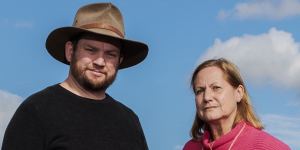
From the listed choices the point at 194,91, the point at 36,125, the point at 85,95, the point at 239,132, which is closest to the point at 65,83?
the point at 85,95

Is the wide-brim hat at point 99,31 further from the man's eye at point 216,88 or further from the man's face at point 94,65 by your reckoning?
the man's eye at point 216,88

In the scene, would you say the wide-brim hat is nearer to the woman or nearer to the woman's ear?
the woman

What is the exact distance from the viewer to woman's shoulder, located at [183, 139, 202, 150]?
6441 millimetres

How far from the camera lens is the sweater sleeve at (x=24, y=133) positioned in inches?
220

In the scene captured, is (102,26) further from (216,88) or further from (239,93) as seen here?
(239,93)

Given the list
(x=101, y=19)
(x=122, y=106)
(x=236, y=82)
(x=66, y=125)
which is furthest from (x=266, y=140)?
(x=101, y=19)

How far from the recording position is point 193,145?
6523mm

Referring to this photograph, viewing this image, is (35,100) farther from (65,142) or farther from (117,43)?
(117,43)

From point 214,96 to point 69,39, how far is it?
5.59 ft

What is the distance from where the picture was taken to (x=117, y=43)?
6.19m

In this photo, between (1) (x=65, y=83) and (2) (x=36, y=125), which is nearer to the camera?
(2) (x=36, y=125)

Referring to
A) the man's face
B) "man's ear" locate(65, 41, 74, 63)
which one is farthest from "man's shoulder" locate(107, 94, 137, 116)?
"man's ear" locate(65, 41, 74, 63)

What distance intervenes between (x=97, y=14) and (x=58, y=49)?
628 mm

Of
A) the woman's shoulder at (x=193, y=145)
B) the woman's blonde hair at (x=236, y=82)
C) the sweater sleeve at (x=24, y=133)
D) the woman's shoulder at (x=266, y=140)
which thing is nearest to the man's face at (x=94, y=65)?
the sweater sleeve at (x=24, y=133)
